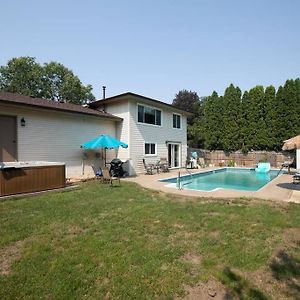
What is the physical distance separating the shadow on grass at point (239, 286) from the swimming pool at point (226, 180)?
7910 mm

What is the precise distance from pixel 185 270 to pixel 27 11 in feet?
40.8

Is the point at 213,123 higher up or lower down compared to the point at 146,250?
higher up

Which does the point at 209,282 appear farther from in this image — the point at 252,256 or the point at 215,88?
the point at 215,88

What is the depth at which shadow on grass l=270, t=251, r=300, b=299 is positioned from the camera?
324 cm

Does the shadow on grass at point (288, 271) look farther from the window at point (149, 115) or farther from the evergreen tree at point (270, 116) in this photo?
the evergreen tree at point (270, 116)

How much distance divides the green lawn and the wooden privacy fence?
16425 mm

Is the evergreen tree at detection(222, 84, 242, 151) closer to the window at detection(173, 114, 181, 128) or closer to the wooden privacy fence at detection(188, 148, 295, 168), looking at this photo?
the wooden privacy fence at detection(188, 148, 295, 168)

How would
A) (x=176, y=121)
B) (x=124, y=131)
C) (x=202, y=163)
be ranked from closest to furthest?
(x=124, y=131)
(x=176, y=121)
(x=202, y=163)

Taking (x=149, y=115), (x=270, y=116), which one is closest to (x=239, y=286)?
(x=149, y=115)

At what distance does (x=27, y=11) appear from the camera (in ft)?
36.9

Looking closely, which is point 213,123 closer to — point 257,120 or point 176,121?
point 257,120

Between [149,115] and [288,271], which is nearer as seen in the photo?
[288,271]

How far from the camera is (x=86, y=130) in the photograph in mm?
14281

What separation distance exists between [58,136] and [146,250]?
32.7 feet
